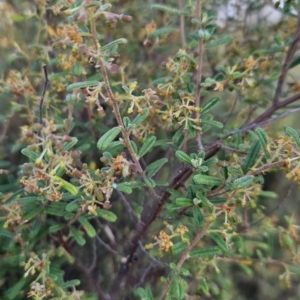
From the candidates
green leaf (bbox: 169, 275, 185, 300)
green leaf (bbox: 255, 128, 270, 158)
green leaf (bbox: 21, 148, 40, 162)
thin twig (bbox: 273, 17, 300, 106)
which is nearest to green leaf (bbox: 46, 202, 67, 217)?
green leaf (bbox: 21, 148, 40, 162)

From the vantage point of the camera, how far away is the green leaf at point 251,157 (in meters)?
0.71

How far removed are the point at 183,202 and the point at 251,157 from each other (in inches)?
4.9

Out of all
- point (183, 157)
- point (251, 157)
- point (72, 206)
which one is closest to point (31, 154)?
point (72, 206)

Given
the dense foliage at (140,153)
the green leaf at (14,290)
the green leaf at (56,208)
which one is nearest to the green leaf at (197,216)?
the dense foliage at (140,153)

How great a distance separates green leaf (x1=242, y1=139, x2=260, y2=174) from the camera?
711 mm

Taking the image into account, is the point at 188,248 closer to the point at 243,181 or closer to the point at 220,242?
the point at 220,242

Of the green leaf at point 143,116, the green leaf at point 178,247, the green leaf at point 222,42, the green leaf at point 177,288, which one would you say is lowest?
the green leaf at point 177,288

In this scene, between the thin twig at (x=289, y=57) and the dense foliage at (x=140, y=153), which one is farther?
the thin twig at (x=289, y=57)

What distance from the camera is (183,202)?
71 centimetres

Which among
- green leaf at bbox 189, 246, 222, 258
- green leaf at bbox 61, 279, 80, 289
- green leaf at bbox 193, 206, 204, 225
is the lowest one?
green leaf at bbox 61, 279, 80, 289

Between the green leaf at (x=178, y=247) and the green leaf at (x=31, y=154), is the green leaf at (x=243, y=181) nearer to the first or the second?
the green leaf at (x=178, y=247)

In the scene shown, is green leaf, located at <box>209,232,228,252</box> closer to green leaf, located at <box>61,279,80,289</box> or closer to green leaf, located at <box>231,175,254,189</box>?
green leaf, located at <box>231,175,254,189</box>

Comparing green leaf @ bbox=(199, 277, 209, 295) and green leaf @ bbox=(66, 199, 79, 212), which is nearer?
green leaf @ bbox=(66, 199, 79, 212)

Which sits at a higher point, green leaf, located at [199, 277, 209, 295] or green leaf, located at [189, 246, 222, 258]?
green leaf, located at [189, 246, 222, 258]
